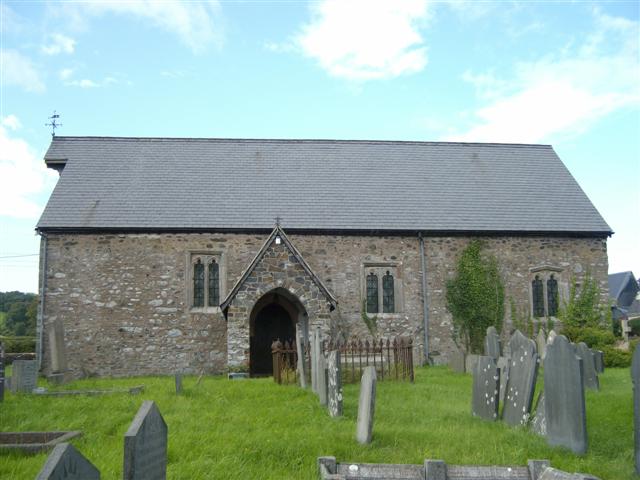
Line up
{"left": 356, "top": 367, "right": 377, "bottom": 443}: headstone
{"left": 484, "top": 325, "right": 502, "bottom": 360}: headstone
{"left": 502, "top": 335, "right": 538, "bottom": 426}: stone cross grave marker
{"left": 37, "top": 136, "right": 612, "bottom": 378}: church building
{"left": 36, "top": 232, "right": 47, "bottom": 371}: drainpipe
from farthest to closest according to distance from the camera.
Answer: {"left": 37, "top": 136, "right": 612, "bottom": 378}: church building < {"left": 36, "top": 232, "right": 47, "bottom": 371}: drainpipe < {"left": 484, "top": 325, "right": 502, "bottom": 360}: headstone < {"left": 502, "top": 335, "right": 538, "bottom": 426}: stone cross grave marker < {"left": 356, "top": 367, "right": 377, "bottom": 443}: headstone

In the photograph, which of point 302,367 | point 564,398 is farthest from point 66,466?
point 302,367

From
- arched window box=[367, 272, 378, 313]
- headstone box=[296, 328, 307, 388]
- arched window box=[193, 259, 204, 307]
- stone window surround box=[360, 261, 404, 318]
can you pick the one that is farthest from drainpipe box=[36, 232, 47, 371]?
arched window box=[367, 272, 378, 313]

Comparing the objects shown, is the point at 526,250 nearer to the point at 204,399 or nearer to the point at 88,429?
the point at 204,399

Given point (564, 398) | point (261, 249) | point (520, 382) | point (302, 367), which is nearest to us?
point (564, 398)

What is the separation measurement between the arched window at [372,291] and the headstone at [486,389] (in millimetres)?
10879

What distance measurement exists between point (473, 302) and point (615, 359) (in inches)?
184

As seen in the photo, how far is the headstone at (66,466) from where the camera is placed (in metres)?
3.69

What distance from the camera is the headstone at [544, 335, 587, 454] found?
8.48m

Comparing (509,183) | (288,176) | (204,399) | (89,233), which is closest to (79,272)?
(89,233)

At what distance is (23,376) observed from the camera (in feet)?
47.8

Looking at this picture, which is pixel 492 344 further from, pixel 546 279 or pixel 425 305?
pixel 546 279

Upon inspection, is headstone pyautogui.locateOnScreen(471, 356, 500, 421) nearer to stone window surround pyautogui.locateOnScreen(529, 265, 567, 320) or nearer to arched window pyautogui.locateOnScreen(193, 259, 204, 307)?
arched window pyautogui.locateOnScreen(193, 259, 204, 307)

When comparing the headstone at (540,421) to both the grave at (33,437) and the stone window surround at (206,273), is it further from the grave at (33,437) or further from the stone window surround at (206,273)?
the stone window surround at (206,273)

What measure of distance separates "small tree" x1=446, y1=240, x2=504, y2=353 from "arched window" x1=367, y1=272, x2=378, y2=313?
2449 millimetres
